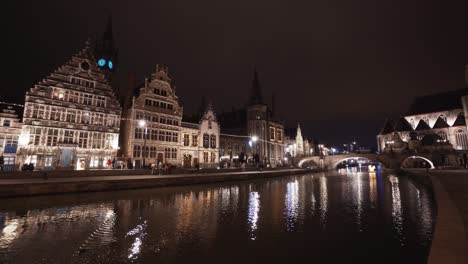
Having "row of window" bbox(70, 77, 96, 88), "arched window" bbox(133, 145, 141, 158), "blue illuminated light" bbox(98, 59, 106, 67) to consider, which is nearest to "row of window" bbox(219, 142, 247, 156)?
"arched window" bbox(133, 145, 141, 158)

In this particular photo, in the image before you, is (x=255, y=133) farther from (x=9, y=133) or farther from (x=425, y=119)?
(x=425, y=119)

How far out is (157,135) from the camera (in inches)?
1617

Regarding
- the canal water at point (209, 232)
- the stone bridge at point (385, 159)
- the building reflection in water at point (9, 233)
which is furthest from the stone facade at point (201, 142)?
the stone bridge at point (385, 159)

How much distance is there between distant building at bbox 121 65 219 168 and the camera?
38500 mm

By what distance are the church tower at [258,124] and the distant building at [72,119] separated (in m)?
41.2

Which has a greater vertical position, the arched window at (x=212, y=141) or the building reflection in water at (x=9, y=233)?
the arched window at (x=212, y=141)

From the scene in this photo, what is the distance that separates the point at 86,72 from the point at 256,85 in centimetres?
5057

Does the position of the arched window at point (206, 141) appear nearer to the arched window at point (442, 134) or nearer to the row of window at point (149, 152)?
the row of window at point (149, 152)

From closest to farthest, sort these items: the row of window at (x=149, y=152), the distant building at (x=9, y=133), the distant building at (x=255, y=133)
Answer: the distant building at (x=9, y=133)
the row of window at (x=149, y=152)
the distant building at (x=255, y=133)

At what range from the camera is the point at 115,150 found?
3559 cm

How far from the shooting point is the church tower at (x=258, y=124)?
70562mm

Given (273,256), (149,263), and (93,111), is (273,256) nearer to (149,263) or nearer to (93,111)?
(149,263)

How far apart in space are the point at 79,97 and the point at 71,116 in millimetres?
2832

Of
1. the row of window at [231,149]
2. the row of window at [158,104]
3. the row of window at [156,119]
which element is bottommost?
the row of window at [231,149]
